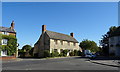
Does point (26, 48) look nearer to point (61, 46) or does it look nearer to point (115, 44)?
point (61, 46)

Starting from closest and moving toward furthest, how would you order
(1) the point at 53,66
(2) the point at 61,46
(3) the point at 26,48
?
(1) the point at 53,66
(2) the point at 61,46
(3) the point at 26,48

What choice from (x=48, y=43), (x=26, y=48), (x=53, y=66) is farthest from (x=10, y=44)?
(x=26, y=48)

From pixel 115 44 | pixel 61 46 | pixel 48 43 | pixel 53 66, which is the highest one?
pixel 48 43

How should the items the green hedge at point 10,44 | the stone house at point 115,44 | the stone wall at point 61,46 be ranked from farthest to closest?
the stone wall at point 61,46 < the stone house at point 115,44 < the green hedge at point 10,44

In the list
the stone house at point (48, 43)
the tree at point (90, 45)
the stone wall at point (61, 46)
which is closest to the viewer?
the stone house at point (48, 43)

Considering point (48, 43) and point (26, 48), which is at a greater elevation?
point (48, 43)

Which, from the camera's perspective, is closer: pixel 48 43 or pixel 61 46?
pixel 48 43

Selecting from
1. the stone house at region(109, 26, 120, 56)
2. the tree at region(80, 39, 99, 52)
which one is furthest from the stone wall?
the tree at region(80, 39, 99, 52)

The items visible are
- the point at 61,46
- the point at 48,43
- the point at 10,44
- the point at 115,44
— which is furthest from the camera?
the point at 61,46

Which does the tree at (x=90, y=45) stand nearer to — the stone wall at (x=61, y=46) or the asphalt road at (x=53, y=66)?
the stone wall at (x=61, y=46)

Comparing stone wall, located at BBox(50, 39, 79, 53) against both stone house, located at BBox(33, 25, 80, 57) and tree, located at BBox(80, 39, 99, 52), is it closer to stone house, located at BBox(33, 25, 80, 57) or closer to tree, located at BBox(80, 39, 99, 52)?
stone house, located at BBox(33, 25, 80, 57)

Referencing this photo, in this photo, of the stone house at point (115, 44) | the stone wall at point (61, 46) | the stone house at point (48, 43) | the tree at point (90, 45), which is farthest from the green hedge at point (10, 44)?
the tree at point (90, 45)

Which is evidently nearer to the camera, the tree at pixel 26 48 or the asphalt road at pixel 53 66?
the asphalt road at pixel 53 66

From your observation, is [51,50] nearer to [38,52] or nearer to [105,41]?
[38,52]
